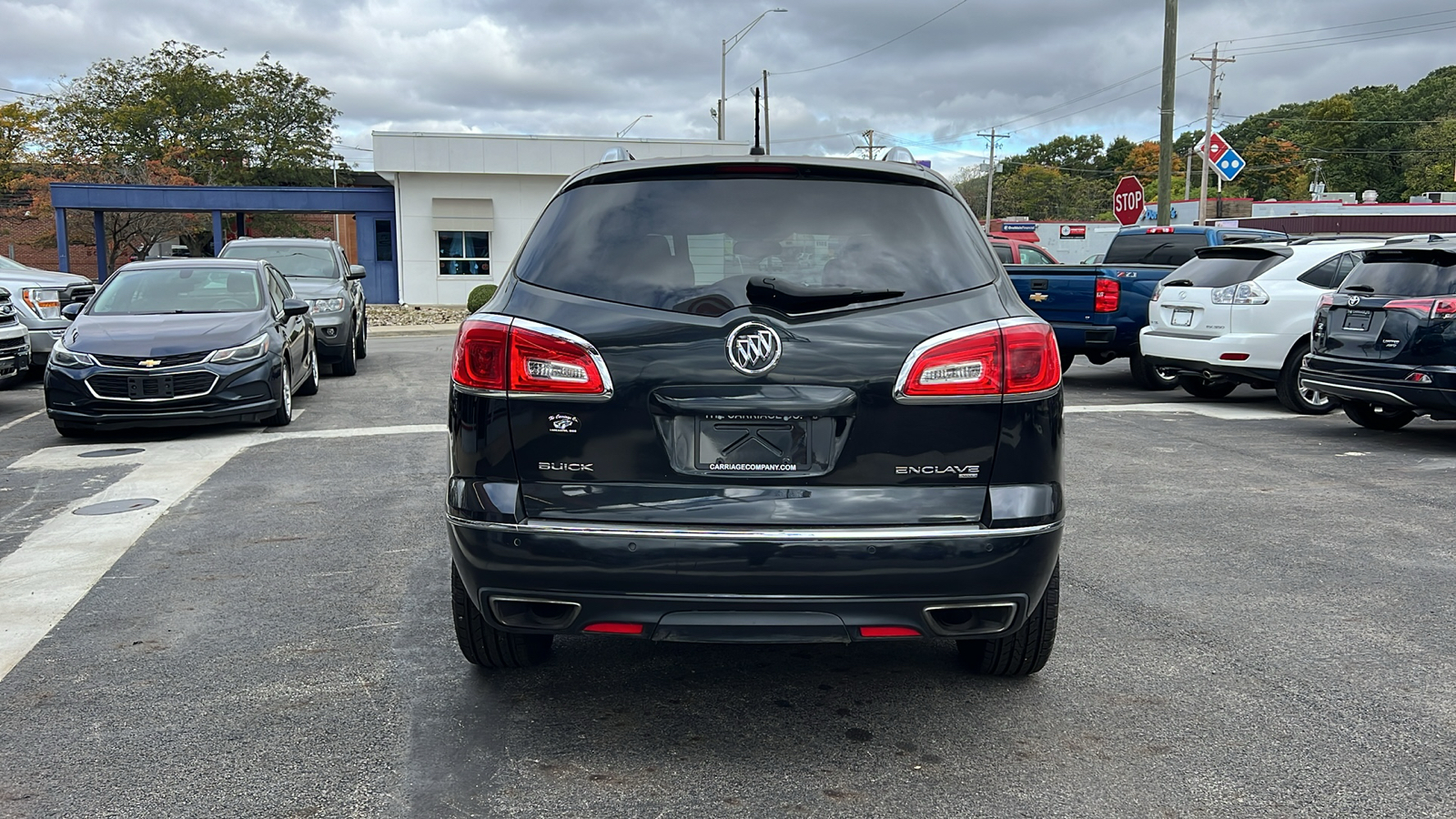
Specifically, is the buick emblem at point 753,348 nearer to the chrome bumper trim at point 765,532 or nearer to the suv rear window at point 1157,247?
the chrome bumper trim at point 765,532

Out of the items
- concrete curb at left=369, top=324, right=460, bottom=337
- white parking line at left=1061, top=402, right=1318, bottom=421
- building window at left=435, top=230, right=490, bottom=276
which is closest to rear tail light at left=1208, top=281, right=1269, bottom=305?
white parking line at left=1061, top=402, right=1318, bottom=421

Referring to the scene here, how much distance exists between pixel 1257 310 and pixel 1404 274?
6.85 feet

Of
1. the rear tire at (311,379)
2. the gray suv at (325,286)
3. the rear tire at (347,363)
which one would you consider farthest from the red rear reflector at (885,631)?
the rear tire at (347,363)

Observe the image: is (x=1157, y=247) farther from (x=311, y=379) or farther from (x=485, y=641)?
(x=485, y=641)

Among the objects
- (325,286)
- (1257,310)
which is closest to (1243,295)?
(1257,310)

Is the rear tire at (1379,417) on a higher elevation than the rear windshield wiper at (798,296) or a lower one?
lower

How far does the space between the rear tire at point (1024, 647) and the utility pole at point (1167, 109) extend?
63.9ft

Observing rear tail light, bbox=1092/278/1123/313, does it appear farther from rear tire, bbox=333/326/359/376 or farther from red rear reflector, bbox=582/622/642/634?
red rear reflector, bbox=582/622/642/634

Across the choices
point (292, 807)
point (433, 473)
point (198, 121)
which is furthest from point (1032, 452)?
point (198, 121)

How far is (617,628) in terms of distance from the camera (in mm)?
3393

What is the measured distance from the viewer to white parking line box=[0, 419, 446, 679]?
4996mm

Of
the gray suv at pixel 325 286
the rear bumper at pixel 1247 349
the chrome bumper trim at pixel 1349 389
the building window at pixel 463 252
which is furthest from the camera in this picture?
the building window at pixel 463 252

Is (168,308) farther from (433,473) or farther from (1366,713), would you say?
(1366,713)

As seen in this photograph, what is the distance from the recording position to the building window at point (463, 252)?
3725 cm
